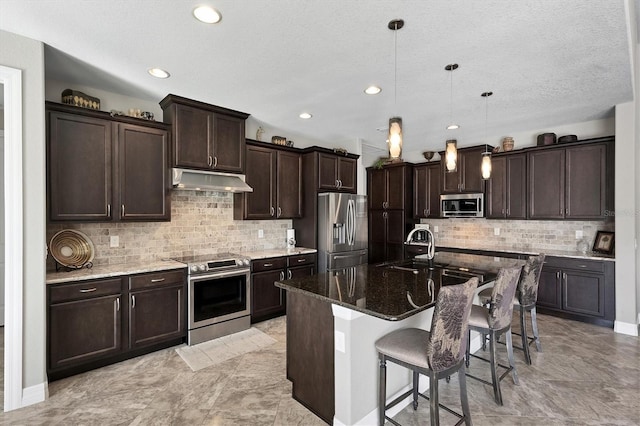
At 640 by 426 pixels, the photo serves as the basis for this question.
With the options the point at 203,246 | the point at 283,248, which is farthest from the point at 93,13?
the point at 283,248

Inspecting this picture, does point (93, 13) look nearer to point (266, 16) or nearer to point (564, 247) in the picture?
point (266, 16)

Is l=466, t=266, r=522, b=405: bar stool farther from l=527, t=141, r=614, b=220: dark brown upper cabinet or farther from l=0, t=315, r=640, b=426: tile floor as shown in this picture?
l=527, t=141, r=614, b=220: dark brown upper cabinet

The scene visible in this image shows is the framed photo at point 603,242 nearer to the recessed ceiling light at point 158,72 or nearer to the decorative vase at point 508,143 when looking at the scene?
the decorative vase at point 508,143

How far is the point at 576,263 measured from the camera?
13.5 feet

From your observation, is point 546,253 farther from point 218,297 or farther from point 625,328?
point 218,297

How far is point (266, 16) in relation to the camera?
205 centimetres

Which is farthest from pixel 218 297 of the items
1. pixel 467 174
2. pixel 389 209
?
pixel 467 174

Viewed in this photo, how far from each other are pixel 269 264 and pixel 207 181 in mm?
1360

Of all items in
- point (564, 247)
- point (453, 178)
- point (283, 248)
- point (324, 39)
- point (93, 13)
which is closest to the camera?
point (93, 13)

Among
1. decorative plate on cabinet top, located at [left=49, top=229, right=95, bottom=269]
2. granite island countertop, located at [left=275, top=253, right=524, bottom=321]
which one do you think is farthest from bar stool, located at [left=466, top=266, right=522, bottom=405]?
decorative plate on cabinet top, located at [left=49, top=229, right=95, bottom=269]

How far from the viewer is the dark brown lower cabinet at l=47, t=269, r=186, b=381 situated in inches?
105

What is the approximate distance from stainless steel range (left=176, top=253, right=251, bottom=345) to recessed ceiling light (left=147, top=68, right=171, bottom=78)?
77.2 inches

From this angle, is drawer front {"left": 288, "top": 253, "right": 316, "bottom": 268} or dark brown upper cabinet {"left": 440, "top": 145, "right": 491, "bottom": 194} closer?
Answer: drawer front {"left": 288, "top": 253, "right": 316, "bottom": 268}

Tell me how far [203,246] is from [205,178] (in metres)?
0.98
